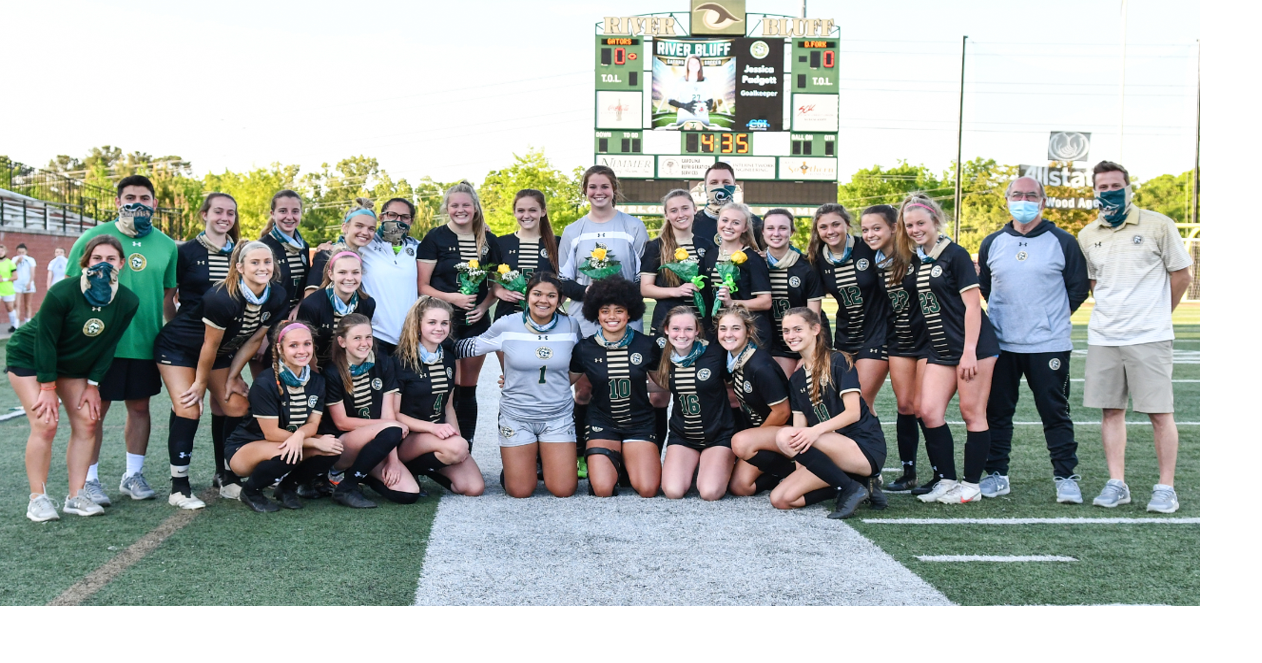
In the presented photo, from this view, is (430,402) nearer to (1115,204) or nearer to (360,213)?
(360,213)

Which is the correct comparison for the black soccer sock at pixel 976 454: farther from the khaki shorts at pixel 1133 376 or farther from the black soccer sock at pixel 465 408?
the black soccer sock at pixel 465 408

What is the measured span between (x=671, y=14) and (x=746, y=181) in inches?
197

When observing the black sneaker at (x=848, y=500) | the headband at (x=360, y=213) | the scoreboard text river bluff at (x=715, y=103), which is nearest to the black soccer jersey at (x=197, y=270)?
the headband at (x=360, y=213)

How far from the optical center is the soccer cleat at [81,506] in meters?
5.00

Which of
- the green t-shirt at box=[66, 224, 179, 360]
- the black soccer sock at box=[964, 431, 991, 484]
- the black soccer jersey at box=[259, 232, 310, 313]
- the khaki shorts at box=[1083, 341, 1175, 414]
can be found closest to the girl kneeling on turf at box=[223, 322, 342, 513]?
the black soccer jersey at box=[259, 232, 310, 313]

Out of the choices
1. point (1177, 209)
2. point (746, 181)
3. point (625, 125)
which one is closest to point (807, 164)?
Result: point (746, 181)

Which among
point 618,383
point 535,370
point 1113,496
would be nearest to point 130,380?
point 535,370

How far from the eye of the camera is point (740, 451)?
542 cm

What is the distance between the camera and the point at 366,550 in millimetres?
4355

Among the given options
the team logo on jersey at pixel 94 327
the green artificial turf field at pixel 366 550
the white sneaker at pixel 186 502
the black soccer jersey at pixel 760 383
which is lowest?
the green artificial turf field at pixel 366 550

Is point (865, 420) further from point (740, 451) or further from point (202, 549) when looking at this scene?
point (202, 549)

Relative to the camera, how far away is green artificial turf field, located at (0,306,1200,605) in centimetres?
376

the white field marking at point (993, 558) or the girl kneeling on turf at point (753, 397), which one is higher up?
the girl kneeling on turf at point (753, 397)

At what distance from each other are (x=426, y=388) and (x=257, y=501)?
1.05 m
